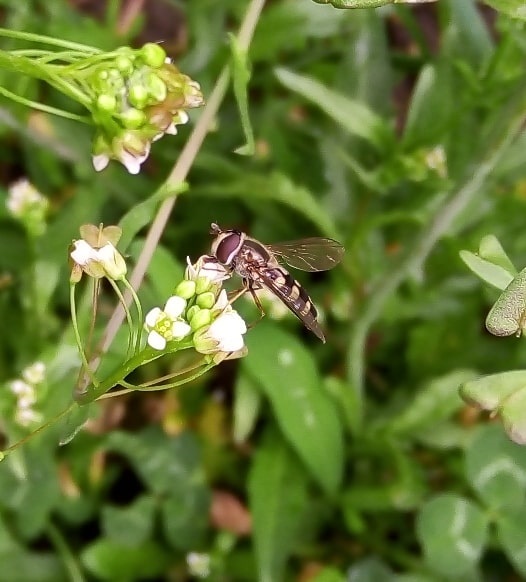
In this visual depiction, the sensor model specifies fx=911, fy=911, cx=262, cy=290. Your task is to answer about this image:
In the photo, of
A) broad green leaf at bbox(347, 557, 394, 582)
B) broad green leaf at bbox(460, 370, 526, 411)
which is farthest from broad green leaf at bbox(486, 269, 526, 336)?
broad green leaf at bbox(347, 557, 394, 582)

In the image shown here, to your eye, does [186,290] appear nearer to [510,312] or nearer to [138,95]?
[138,95]

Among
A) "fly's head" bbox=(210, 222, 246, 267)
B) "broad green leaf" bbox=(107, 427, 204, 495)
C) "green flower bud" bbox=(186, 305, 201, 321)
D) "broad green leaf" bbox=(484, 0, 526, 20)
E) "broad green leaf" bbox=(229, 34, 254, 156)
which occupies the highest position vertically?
"broad green leaf" bbox=(484, 0, 526, 20)

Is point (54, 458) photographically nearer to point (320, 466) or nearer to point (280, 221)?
point (320, 466)

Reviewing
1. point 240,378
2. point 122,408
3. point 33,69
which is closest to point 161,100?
point 33,69

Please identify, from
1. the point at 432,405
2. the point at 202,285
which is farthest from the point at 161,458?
the point at 202,285

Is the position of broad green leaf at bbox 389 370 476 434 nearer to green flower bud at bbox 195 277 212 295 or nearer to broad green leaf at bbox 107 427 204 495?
broad green leaf at bbox 107 427 204 495

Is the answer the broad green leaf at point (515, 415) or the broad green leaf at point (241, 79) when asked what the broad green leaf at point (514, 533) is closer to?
the broad green leaf at point (515, 415)
